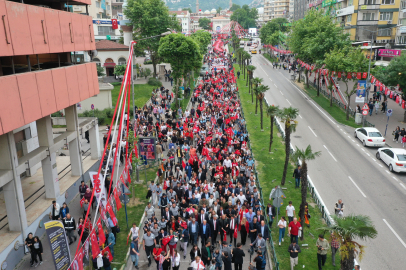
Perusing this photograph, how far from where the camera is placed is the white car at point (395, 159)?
23.9 metres

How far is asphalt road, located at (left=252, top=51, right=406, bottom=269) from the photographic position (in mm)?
16000

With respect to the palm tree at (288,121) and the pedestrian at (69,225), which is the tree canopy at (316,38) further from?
the pedestrian at (69,225)

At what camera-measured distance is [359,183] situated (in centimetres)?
2291

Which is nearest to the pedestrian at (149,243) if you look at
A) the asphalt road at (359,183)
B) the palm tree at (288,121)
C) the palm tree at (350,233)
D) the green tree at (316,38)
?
the palm tree at (350,233)

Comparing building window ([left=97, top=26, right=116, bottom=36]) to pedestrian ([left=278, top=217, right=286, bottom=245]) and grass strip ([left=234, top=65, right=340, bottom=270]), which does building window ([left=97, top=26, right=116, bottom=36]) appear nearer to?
grass strip ([left=234, top=65, right=340, bottom=270])

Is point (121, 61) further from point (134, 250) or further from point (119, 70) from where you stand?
point (134, 250)

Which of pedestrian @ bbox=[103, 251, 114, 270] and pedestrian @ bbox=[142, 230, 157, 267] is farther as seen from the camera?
pedestrian @ bbox=[142, 230, 157, 267]

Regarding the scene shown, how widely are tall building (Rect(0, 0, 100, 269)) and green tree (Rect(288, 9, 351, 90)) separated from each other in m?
32.0

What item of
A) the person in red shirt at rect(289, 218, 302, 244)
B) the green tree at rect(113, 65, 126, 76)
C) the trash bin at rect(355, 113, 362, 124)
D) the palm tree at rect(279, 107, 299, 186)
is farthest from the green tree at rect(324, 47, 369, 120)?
the green tree at rect(113, 65, 126, 76)

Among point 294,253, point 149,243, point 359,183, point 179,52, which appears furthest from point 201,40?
point 294,253

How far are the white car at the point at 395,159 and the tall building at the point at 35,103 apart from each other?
20.2 metres

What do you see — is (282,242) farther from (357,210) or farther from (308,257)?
(357,210)

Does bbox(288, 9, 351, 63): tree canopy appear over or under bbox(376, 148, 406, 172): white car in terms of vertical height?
over

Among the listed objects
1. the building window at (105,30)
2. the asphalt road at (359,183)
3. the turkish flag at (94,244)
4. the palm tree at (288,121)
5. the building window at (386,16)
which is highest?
the building window at (105,30)
